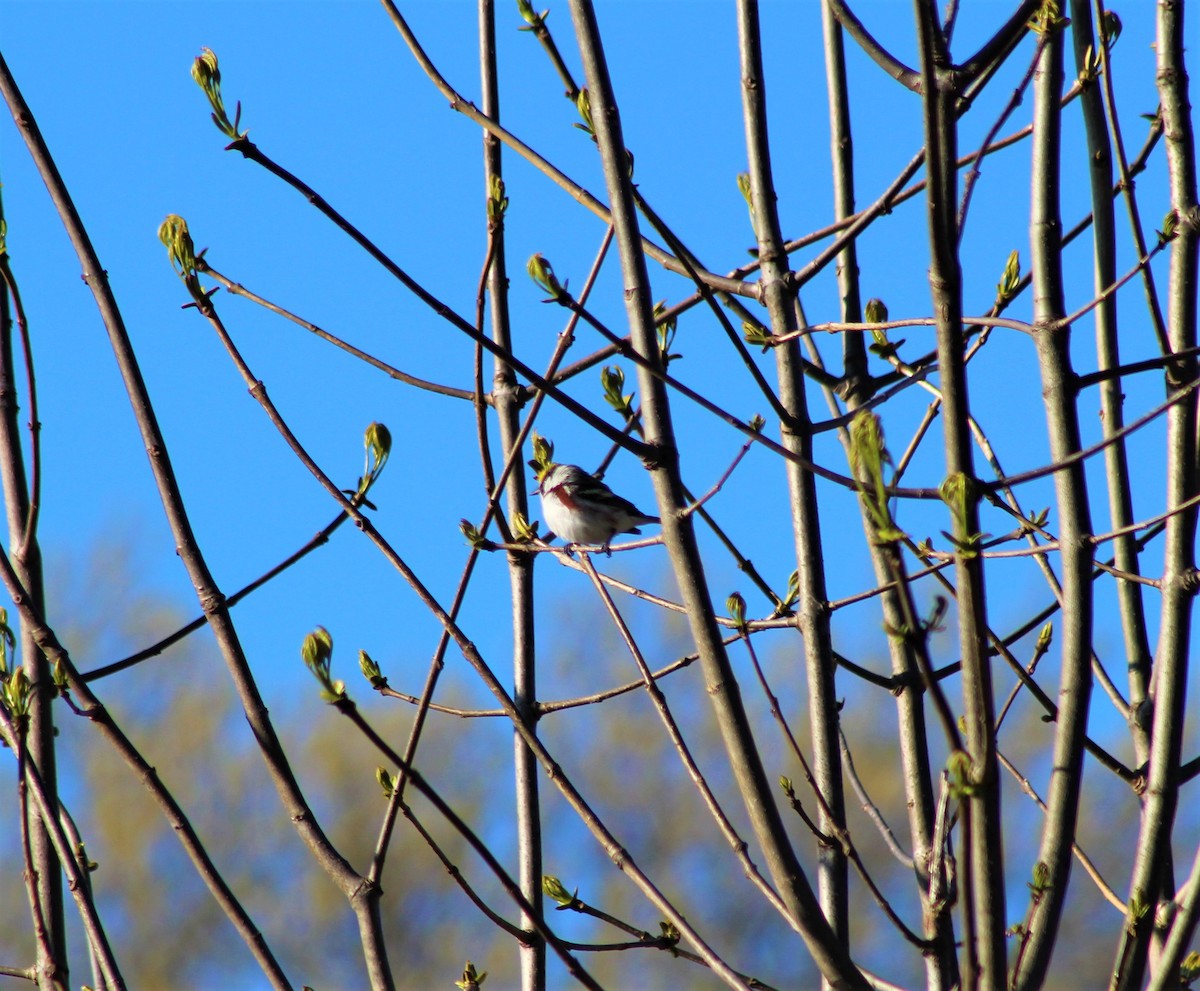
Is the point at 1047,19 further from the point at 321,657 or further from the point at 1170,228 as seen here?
the point at 321,657

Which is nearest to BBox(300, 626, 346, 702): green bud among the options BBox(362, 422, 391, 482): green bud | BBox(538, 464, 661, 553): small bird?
BBox(362, 422, 391, 482): green bud

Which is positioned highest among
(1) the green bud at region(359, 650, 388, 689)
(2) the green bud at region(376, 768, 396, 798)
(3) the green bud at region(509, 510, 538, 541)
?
(3) the green bud at region(509, 510, 538, 541)

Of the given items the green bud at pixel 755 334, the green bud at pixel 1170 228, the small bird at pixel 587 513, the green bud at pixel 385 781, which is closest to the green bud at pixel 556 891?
the green bud at pixel 385 781

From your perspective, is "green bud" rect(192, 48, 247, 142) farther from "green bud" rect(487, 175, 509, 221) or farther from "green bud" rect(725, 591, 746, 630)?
"green bud" rect(725, 591, 746, 630)

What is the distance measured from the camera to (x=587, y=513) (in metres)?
6.81

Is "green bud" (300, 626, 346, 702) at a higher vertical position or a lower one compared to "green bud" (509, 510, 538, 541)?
lower

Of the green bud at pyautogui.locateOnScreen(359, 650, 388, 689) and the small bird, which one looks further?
the small bird

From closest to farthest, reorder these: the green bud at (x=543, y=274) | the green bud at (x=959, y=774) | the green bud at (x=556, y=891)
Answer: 1. the green bud at (x=959, y=774)
2. the green bud at (x=543, y=274)
3. the green bud at (x=556, y=891)

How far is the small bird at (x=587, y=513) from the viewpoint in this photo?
22.4 ft

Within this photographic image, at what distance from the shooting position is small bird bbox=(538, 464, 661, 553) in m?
6.82

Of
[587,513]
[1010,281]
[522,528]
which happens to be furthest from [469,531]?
[587,513]

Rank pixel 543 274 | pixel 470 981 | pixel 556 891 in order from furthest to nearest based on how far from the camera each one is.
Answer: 1. pixel 556 891
2. pixel 470 981
3. pixel 543 274

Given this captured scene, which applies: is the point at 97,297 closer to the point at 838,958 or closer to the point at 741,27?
the point at 741,27

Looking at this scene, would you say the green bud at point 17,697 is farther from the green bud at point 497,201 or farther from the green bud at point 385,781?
the green bud at point 497,201
